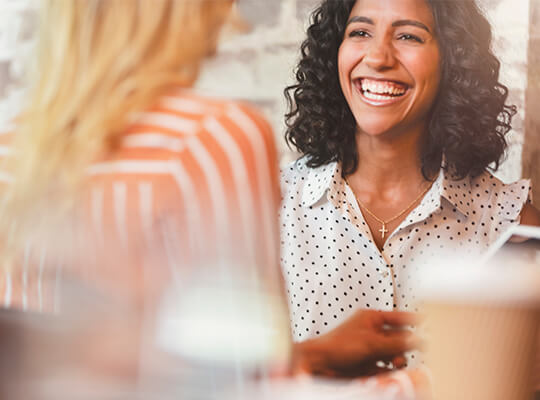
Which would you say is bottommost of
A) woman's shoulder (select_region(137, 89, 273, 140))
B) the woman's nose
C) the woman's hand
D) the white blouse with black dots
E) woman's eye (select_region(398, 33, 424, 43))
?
the woman's hand

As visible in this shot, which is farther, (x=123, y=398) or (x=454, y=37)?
(x=454, y=37)

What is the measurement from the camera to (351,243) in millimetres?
875

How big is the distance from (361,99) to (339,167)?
9cm

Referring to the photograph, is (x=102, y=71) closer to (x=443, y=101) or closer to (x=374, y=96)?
(x=374, y=96)

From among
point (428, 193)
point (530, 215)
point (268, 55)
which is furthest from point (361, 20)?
point (530, 215)

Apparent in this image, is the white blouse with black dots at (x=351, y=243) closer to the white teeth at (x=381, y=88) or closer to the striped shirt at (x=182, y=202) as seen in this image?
the white teeth at (x=381, y=88)

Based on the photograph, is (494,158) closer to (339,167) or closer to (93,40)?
(339,167)

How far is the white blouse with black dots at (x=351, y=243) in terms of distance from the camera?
2.82 ft

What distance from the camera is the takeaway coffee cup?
0.68 meters

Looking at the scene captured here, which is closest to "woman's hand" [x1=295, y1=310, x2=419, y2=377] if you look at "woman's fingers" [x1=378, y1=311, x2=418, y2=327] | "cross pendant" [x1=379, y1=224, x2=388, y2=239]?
"woman's fingers" [x1=378, y1=311, x2=418, y2=327]

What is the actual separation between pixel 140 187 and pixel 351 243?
37cm

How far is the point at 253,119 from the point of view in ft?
1.86

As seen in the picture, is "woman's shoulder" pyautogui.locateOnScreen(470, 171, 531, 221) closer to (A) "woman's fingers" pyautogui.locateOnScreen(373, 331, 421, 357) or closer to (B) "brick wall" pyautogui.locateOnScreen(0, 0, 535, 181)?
(B) "brick wall" pyautogui.locateOnScreen(0, 0, 535, 181)

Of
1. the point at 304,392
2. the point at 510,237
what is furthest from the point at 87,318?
the point at 510,237
